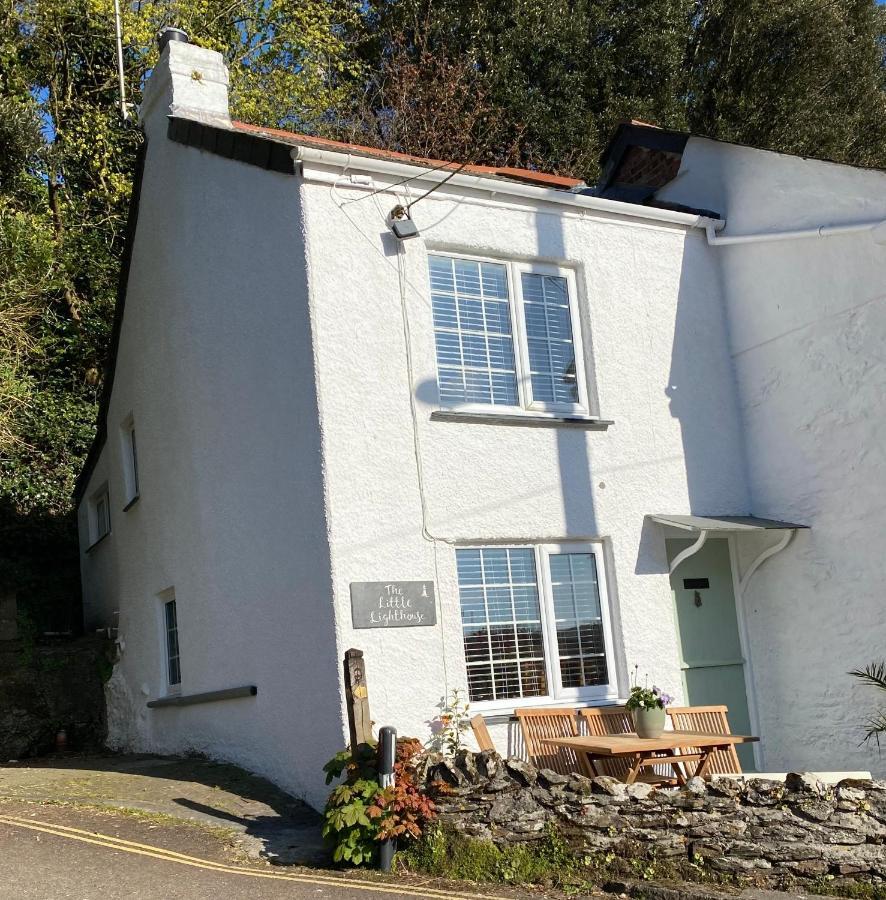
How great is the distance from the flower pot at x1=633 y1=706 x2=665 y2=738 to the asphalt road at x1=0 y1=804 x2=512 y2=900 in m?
2.44

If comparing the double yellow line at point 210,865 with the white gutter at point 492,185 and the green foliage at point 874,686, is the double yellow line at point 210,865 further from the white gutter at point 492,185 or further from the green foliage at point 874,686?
the white gutter at point 492,185

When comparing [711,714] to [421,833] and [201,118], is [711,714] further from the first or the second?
[201,118]

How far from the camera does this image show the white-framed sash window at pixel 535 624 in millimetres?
9750

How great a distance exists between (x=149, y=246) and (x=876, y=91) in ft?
67.8

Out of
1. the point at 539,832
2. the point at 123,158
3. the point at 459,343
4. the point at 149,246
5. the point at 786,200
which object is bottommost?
the point at 539,832

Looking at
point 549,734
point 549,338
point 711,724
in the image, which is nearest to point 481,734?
point 549,734

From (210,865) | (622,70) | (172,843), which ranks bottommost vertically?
(210,865)

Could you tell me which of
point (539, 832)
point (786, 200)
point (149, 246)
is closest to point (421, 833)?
point (539, 832)

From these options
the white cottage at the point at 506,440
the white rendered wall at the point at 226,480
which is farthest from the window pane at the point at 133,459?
the white cottage at the point at 506,440

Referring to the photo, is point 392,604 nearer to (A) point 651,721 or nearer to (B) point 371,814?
(B) point 371,814

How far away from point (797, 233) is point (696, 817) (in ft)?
20.8

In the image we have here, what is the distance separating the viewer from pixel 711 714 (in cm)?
998

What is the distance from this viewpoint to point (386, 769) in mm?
7820

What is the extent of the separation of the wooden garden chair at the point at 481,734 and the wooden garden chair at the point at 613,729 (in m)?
0.95
